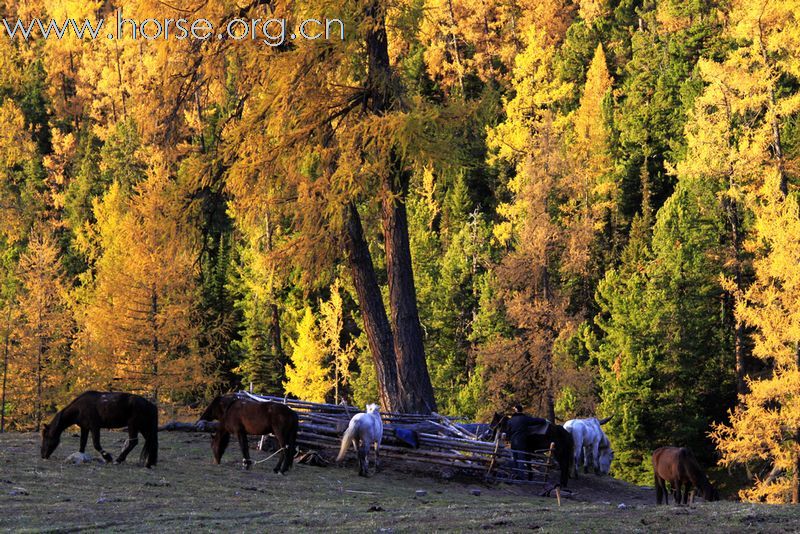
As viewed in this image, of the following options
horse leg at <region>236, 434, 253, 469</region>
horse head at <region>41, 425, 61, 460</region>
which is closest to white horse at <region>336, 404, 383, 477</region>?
horse leg at <region>236, 434, 253, 469</region>

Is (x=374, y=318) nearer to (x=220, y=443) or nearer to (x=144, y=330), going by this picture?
(x=220, y=443)

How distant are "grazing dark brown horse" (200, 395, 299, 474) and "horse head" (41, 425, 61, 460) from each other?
2752mm

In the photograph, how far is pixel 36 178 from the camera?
9394 cm

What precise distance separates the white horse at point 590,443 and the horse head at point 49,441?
36.2 feet

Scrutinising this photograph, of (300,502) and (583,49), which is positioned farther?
(583,49)

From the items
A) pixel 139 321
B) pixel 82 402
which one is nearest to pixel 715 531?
pixel 82 402

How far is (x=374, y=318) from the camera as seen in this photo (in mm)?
23438

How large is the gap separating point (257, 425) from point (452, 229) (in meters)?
51.4

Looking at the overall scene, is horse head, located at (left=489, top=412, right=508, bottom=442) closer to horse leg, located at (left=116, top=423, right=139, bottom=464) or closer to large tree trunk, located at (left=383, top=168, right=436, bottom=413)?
large tree trunk, located at (left=383, top=168, right=436, bottom=413)

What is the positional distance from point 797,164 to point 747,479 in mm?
15094

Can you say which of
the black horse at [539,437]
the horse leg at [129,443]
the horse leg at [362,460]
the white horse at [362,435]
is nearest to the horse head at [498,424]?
the black horse at [539,437]

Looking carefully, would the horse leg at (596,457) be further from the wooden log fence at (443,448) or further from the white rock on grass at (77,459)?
the white rock on grass at (77,459)

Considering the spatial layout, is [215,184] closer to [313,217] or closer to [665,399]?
[313,217]

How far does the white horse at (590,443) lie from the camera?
23.2 metres
